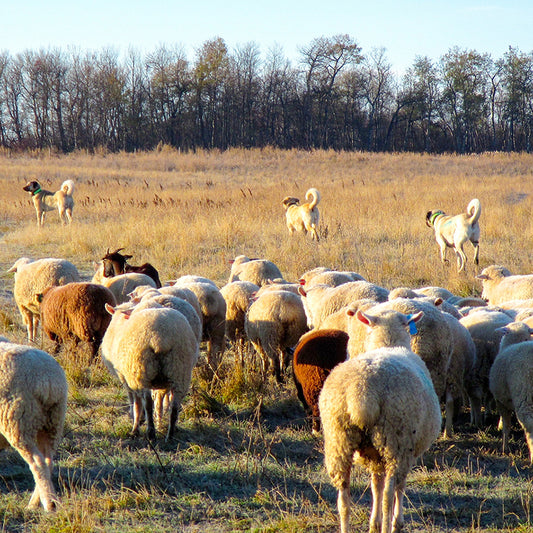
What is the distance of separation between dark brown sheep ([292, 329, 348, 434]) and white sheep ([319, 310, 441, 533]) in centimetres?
150

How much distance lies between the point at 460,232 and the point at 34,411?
33.7 ft

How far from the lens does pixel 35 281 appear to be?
8203mm

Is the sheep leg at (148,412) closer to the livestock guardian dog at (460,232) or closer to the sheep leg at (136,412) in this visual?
the sheep leg at (136,412)

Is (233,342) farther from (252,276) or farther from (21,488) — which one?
(21,488)

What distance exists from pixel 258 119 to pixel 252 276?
46.3 metres

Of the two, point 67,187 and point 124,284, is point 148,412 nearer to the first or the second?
point 124,284

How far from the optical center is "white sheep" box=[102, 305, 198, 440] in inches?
191

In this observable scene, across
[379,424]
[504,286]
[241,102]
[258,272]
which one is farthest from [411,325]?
[241,102]

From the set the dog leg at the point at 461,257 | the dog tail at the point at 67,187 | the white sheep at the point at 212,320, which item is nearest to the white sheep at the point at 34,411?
the white sheep at the point at 212,320

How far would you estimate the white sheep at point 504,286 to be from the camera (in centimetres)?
791

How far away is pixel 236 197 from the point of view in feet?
67.9

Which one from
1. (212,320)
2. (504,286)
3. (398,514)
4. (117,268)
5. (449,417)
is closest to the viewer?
(398,514)

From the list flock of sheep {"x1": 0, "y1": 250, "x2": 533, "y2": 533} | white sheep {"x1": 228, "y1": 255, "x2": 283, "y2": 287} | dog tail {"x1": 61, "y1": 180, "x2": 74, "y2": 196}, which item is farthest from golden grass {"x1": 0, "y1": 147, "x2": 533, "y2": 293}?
flock of sheep {"x1": 0, "y1": 250, "x2": 533, "y2": 533}

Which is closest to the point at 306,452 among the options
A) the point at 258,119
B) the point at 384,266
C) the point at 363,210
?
the point at 384,266
